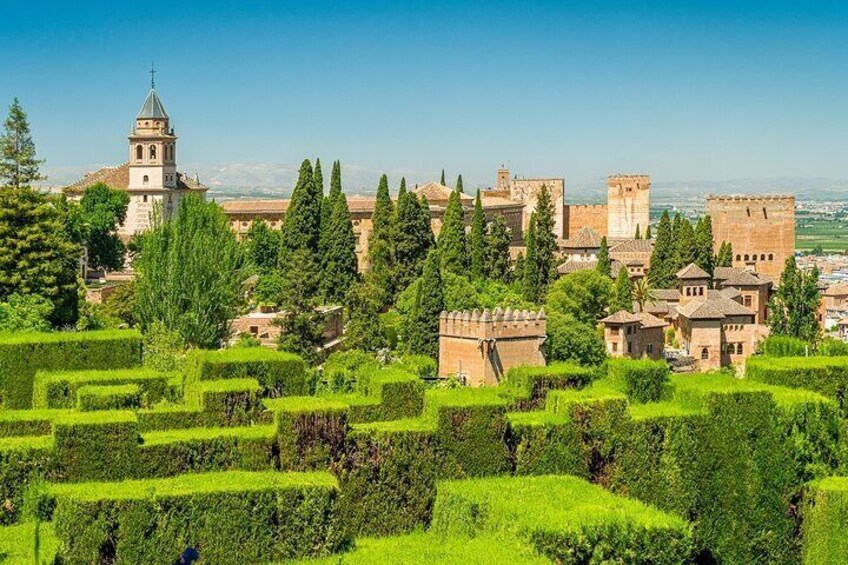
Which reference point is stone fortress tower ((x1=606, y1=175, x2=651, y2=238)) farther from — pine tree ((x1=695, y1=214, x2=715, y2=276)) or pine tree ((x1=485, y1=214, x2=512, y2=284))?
pine tree ((x1=485, y1=214, x2=512, y2=284))

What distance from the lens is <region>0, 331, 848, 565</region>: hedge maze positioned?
1432 cm

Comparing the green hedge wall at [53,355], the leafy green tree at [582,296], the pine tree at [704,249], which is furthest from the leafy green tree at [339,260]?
the green hedge wall at [53,355]

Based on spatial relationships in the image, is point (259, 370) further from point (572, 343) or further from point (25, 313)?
point (572, 343)

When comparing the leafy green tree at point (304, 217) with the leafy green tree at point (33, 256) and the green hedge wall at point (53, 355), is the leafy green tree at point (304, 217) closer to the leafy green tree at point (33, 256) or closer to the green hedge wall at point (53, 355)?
the leafy green tree at point (33, 256)

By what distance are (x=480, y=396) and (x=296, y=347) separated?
19.2 meters

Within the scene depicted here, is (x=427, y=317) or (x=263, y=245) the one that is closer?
(x=427, y=317)

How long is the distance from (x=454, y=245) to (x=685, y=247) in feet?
38.6

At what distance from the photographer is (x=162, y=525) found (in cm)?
1426

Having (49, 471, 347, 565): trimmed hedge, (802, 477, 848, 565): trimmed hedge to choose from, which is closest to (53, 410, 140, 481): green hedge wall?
(49, 471, 347, 565): trimmed hedge

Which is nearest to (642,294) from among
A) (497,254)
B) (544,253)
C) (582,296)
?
(544,253)

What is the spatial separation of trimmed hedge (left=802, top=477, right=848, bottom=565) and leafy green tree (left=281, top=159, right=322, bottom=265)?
33.6 meters

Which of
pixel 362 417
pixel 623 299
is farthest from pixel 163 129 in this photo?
pixel 362 417

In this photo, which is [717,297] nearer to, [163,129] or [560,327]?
[560,327]

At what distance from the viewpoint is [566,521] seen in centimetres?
1428
